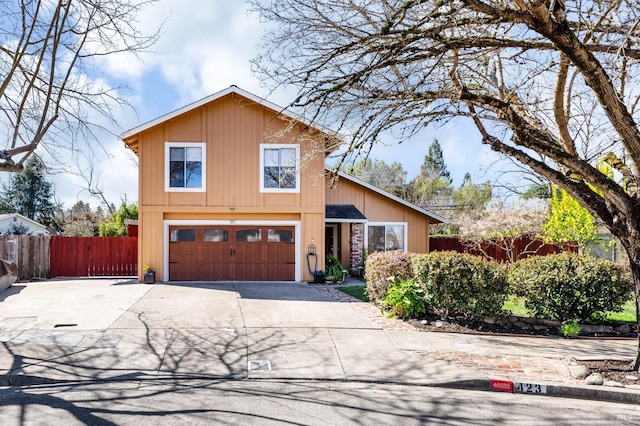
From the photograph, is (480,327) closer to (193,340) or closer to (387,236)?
(193,340)

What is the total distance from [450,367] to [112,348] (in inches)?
203

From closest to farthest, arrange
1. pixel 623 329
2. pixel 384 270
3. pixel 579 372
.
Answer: pixel 579 372, pixel 623 329, pixel 384 270

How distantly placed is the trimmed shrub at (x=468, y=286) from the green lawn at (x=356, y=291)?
3215 mm

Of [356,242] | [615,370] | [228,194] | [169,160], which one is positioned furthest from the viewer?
[356,242]

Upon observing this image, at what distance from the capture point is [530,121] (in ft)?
29.8

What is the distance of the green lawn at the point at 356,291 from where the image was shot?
12945 millimetres

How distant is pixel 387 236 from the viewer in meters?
19.7

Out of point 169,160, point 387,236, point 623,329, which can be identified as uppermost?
point 169,160

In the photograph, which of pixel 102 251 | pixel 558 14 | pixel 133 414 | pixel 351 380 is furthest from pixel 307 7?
pixel 102 251

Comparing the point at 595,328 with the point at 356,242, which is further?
the point at 356,242

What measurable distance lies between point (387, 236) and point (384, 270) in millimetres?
8706

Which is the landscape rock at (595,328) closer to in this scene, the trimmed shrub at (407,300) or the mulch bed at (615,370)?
the mulch bed at (615,370)

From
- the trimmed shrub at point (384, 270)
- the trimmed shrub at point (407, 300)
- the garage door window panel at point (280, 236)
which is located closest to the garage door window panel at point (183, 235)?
the garage door window panel at point (280, 236)

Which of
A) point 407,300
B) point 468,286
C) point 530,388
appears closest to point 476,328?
point 468,286
